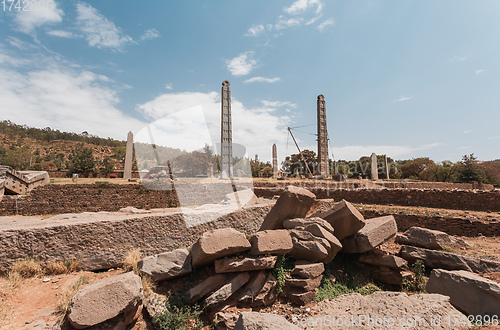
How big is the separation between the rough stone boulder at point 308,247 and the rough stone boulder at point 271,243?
1.15ft

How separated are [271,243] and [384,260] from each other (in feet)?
11.2

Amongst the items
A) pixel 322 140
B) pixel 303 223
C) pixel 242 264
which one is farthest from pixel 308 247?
pixel 322 140

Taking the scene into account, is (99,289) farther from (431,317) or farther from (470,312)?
(470,312)

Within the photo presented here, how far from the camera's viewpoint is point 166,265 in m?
4.11

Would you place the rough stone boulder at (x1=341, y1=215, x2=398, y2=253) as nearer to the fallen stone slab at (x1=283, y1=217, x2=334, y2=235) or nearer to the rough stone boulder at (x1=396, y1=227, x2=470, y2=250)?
the fallen stone slab at (x1=283, y1=217, x2=334, y2=235)

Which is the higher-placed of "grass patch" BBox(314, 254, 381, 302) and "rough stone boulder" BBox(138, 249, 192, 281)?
"rough stone boulder" BBox(138, 249, 192, 281)

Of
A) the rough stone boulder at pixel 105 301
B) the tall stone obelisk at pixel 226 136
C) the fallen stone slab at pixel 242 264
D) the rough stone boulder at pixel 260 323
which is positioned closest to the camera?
the rough stone boulder at pixel 105 301

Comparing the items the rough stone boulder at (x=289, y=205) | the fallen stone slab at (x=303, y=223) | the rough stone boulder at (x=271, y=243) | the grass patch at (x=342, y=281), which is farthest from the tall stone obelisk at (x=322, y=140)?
the rough stone boulder at (x=271, y=243)

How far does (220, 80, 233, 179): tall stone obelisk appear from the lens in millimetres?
20438

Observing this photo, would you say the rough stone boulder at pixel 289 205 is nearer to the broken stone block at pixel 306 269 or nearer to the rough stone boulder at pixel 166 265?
the broken stone block at pixel 306 269

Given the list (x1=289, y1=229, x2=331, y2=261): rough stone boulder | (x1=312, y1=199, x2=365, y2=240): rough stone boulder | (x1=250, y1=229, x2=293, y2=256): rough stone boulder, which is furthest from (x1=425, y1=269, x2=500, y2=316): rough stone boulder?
(x1=250, y1=229, x2=293, y2=256): rough stone boulder

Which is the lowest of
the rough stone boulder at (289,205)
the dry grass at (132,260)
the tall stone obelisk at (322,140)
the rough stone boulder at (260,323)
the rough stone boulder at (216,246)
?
the rough stone boulder at (260,323)

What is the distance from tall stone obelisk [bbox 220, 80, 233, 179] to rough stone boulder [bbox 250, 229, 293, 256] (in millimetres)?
15669

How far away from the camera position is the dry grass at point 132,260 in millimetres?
4023
